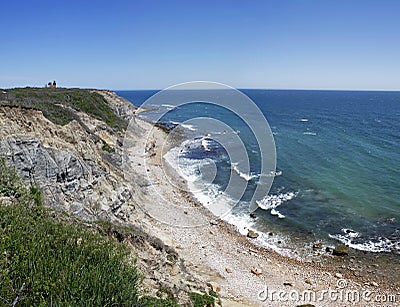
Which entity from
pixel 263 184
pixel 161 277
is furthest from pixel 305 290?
pixel 263 184

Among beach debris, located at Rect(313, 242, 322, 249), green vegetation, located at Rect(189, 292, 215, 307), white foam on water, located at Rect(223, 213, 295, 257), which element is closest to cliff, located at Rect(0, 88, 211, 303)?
green vegetation, located at Rect(189, 292, 215, 307)

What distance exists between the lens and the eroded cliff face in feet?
49.9

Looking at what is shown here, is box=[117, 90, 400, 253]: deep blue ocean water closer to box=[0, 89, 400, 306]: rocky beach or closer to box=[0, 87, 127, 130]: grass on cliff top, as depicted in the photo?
box=[0, 89, 400, 306]: rocky beach

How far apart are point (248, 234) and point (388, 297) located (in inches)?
370

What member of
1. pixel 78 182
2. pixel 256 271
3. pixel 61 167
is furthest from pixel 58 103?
pixel 256 271

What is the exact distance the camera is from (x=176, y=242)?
66.8ft

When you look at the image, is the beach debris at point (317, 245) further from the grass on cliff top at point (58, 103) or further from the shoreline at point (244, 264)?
the grass on cliff top at point (58, 103)

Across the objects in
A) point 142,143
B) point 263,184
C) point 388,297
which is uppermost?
point 142,143

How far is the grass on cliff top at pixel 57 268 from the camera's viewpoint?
22.7 ft

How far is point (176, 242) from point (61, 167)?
347 inches

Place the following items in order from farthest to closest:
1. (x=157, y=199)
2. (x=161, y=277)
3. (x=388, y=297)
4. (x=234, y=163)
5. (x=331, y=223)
Answer: (x=234, y=163), (x=157, y=199), (x=331, y=223), (x=388, y=297), (x=161, y=277)

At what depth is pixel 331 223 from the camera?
81.6 ft

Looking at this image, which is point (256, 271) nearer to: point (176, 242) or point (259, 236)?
point (259, 236)

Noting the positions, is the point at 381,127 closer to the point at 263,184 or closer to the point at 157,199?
the point at 263,184
